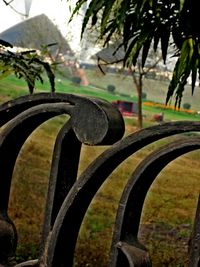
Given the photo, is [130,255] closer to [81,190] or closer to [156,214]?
[81,190]

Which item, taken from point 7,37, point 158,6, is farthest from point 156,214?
point 7,37

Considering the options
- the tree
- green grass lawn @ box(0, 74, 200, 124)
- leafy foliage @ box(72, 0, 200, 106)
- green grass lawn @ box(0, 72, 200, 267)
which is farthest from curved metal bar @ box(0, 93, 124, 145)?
green grass lawn @ box(0, 74, 200, 124)

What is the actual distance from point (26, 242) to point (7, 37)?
1107 centimetres

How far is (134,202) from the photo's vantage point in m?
0.72

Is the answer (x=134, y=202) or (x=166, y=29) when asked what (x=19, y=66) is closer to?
(x=166, y=29)

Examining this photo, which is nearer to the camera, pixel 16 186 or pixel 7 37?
pixel 16 186

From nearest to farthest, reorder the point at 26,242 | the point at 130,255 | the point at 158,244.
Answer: the point at 130,255 → the point at 26,242 → the point at 158,244

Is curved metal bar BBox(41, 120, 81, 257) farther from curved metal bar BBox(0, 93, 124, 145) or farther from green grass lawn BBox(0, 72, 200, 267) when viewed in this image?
green grass lawn BBox(0, 72, 200, 267)

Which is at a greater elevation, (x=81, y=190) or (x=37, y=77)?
(x=37, y=77)

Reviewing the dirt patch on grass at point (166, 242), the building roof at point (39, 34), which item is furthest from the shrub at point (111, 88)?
the dirt patch on grass at point (166, 242)

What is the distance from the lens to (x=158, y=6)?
2010 millimetres

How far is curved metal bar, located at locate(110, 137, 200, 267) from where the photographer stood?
27.3 inches

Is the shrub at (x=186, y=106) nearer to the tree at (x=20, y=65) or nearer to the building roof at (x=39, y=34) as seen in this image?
the building roof at (x=39, y=34)

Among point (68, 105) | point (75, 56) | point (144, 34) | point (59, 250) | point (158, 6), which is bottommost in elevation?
point (59, 250)
